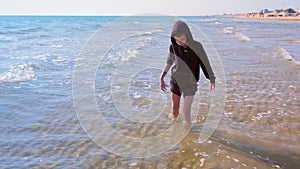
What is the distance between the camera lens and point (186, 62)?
16.2ft

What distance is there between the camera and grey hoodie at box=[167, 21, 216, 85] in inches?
184

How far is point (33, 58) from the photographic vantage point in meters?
14.9

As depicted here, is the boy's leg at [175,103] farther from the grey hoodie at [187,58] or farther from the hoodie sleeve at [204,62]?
the hoodie sleeve at [204,62]

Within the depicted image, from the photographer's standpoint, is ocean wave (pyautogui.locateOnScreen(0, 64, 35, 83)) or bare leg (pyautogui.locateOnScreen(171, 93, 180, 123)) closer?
bare leg (pyautogui.locateOnScreen(171, 93, 180, 123))

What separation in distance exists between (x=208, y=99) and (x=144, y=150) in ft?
11.3

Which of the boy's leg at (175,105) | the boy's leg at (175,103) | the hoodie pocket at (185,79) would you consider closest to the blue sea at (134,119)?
the boy's leg at (175,105)

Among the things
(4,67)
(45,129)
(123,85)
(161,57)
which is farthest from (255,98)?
(4,67)

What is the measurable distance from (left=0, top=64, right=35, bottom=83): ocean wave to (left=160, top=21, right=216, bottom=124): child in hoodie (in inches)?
259

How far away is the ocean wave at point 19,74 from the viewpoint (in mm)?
10070

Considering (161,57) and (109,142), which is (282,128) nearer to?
(109,142)

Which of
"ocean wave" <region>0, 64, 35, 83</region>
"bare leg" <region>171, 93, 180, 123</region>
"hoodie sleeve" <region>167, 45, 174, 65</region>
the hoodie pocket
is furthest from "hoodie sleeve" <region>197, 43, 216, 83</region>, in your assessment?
"ocean wave" <region>0, 64, 35, 83</region>

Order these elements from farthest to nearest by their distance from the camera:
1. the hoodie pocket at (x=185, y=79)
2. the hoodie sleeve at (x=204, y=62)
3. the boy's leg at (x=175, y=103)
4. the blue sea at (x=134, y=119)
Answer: the boy's leg at (x=175, y=103), the hoodie pocket at (x=185, y=79), the hoodie sleeve at (x=204, y=62), the blue sea at (x=134, y=119)

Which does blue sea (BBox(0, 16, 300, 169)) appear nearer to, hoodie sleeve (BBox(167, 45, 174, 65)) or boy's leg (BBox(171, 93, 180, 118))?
boy's leg (BBox(171, 93, 180, 118))

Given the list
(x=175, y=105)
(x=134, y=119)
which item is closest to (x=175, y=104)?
(x=175, y=105)
